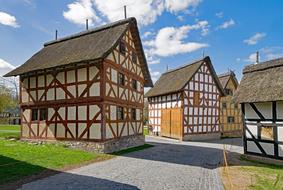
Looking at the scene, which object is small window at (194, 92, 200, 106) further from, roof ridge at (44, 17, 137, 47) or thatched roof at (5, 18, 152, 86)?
roof ridge at (44, 17, 137, 47)

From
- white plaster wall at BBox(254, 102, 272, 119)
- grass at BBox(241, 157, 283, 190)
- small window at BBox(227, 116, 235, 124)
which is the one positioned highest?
white plaster wall at BBox(254, 102, 272, 119)

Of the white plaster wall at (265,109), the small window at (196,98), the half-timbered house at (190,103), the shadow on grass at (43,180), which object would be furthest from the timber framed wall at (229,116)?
the shadow on grass at (43,180)

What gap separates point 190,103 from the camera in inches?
1157

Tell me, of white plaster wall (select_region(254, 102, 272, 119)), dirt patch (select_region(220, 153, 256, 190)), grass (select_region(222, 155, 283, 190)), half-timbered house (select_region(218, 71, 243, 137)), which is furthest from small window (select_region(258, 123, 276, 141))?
half-timbered house (select_region(218, 71, 243, 137))

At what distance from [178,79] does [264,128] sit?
16.3m

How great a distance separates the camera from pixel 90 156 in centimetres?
1548

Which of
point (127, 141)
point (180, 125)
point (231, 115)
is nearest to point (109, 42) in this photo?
point (127, 141)

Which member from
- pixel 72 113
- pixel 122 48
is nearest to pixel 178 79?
pixel 122 48

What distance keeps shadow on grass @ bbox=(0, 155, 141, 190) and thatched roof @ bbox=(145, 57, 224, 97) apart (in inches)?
757

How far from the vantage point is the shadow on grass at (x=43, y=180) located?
29.9 feet

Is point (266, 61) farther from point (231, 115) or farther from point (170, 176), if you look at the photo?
point (231, 115)

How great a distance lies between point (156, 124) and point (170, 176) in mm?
23587

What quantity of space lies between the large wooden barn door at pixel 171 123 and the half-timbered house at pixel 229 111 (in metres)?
8.15

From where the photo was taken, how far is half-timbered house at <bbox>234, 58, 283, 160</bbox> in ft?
47.6
